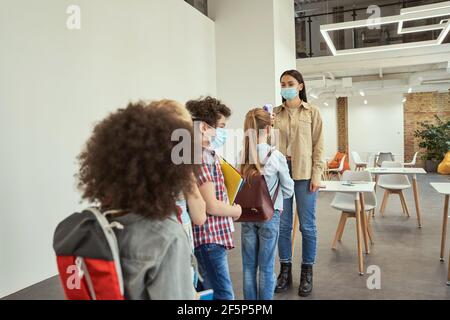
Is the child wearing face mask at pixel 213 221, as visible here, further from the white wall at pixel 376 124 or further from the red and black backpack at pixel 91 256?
the white wall at pixel 376 124

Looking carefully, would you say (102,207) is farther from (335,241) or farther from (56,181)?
(335,241)

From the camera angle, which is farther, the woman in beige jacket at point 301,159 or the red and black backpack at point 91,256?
the woman in beige jacket at point 301,159

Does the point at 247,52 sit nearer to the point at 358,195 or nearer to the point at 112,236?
the point at 358,195

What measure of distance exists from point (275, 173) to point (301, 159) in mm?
496

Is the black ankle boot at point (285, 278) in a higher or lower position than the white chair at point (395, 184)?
lower

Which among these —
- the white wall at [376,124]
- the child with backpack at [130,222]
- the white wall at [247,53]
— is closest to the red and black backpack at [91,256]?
the child with backpack at [130,222]

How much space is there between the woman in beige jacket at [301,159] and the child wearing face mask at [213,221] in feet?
3.65

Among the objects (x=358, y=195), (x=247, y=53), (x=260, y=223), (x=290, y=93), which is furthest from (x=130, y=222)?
(x=247, y=53)

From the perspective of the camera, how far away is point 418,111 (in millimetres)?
13898

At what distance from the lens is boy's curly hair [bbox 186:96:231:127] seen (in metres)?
1.73

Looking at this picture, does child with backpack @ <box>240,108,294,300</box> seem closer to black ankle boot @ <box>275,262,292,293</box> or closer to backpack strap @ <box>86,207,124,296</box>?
black ankle boot @ <box>275,262,292,293</box>

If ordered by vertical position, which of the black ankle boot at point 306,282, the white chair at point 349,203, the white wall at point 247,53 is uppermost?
the white wall at point 247,53

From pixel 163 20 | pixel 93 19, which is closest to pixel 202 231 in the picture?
pixel 93 19

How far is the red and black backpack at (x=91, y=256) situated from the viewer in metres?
0.88
